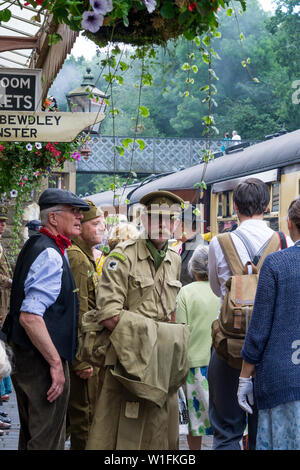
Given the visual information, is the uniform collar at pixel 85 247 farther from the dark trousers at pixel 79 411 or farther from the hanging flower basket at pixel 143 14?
the hanging flower basket at pixel 143 14

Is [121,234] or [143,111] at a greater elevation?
[143,111]

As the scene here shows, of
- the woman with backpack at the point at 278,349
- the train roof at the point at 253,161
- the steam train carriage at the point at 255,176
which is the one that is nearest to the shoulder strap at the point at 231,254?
the woman with backpack at the point at 278,349

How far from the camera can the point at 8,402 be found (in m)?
Result: 8.67

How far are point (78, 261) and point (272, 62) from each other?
61936 mm

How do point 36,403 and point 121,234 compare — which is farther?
point 121,234

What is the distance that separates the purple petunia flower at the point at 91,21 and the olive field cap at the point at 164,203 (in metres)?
1.63

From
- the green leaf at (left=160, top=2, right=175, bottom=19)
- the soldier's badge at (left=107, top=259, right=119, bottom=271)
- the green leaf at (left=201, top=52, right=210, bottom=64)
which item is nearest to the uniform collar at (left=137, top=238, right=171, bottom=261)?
the soldier's badge at (left=107, top=259, right=119, bottom=271)

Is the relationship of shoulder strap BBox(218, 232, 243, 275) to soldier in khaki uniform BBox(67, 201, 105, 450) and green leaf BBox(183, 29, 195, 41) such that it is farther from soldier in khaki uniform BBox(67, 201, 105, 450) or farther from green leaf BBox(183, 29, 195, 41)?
green leaf BBox(183, 29, 195, 41)

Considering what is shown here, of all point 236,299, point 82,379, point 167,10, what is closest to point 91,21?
point 167,10

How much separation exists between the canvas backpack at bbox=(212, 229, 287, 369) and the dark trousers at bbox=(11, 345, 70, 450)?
95cm

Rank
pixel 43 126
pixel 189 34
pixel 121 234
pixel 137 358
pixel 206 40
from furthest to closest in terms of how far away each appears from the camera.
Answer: pixel 121 234 → pixel 43 126 → pixel 137 358 → pixel 206 40 → pixel 189 34

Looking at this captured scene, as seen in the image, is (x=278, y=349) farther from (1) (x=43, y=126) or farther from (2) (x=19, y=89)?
(2) (x=19, y=89)

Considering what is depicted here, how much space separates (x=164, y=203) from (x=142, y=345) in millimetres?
855

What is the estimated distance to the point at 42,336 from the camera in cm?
398
